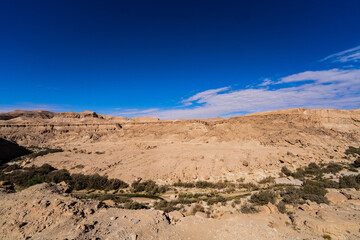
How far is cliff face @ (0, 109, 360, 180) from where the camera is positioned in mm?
21547

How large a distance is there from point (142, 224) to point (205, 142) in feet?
95.9

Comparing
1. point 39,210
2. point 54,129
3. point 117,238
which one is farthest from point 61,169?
point 54,129

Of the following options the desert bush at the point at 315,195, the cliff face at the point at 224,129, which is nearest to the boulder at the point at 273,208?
the desert bush at the point at 315,195

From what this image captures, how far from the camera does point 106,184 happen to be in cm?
1747

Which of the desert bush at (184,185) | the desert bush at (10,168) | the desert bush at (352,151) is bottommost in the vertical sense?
the desert bush at (184,185)

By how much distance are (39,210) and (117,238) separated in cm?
400

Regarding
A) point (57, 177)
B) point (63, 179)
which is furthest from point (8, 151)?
point (63, 179)

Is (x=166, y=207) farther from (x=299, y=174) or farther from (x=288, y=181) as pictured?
(x=299, y=174)

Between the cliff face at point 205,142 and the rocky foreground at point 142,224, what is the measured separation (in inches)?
441

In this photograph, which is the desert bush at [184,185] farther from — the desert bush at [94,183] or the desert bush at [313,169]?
the desert bush at [313,169]

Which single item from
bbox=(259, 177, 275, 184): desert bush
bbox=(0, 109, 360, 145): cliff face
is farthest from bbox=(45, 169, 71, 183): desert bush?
bbox=(0, 109, 360, 145): cliff face

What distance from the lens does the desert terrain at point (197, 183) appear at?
7.11 m

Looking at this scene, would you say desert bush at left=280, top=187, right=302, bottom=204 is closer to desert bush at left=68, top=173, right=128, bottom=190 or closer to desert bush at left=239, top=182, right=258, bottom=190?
desert bush at left=239, top=182, right=258, bottom=190

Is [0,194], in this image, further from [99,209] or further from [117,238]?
[117,238]
